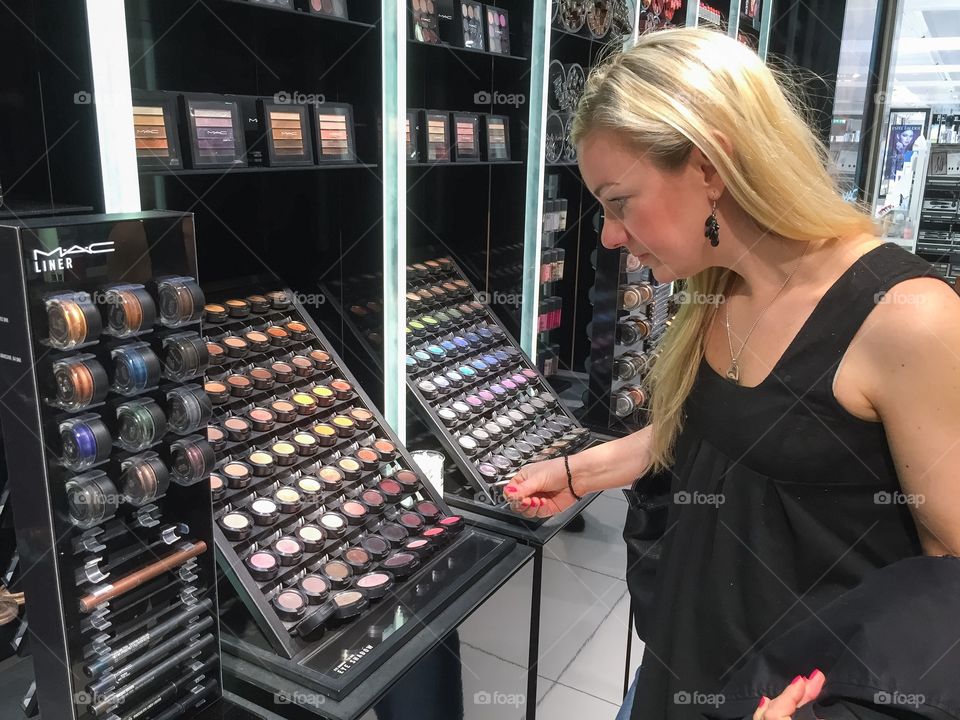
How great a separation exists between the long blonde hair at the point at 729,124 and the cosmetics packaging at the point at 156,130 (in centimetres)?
88

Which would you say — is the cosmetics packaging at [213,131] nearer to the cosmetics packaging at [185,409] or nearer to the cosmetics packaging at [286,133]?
the cosmetics packaging at [286,133]

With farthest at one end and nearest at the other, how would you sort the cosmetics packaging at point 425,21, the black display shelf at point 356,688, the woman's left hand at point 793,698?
the cosmetics packaging at point 425,21
the black display shelf at point 356,688
the woman's left hand at point 793,698

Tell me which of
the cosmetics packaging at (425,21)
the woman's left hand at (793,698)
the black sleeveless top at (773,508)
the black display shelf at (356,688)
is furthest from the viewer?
the cosmetics packaging at (425,21)

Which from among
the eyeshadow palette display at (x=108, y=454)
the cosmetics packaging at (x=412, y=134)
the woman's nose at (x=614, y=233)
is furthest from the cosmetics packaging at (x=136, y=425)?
the cosmetics packaging at (x=412, y=134)

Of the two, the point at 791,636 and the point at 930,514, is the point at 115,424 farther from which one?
the point at 930,514

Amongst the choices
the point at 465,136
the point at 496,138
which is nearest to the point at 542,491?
the point at 465,136

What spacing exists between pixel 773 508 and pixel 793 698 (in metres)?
0.28

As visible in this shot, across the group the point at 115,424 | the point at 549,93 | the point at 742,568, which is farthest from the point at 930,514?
the point at 549,93

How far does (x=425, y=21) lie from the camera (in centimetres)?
220

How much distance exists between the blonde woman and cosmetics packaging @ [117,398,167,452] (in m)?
0.77

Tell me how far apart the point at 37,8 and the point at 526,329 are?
196 cm

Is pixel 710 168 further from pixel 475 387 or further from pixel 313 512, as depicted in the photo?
pixel 475 387

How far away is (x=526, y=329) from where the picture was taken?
2912 millimetres

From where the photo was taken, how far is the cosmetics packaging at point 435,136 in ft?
7.50
